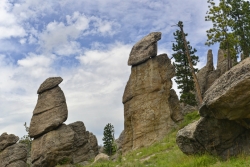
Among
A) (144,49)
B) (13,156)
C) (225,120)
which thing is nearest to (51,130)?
(13,156)

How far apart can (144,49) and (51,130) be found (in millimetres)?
16517

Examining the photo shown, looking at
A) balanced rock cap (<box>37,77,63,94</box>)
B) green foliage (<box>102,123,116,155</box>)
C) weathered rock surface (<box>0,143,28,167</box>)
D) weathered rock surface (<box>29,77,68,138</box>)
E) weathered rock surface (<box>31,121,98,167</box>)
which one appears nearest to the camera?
weathered rock surface (<box>31,121,98,167</box>)

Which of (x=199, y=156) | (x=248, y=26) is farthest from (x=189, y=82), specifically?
(x=199, y=156)

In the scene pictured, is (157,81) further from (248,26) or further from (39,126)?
(248,26)

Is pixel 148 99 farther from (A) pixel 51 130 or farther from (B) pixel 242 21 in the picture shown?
(B) pixel 242 21

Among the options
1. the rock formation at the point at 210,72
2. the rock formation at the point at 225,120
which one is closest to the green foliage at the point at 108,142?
the rock formation at the point at 210,72

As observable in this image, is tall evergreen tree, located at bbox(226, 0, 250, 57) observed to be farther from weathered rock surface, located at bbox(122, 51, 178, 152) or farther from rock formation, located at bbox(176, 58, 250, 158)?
rock formation, located at bbox(176, 58, 250, 158)

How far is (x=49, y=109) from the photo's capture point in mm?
42281

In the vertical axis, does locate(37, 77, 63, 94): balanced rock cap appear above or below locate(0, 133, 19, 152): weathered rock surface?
above

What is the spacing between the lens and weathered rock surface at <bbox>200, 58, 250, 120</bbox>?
1297cm

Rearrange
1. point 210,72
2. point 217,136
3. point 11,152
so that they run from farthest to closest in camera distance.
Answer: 1. point 210,72
2. point 11,152
3. point 217,136

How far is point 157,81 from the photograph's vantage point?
41594 mm

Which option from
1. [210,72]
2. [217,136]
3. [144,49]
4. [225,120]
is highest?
[210,72]

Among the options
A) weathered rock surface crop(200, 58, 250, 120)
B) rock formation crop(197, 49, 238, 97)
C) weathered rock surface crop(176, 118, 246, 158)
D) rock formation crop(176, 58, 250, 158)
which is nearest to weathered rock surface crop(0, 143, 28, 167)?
rock formation crop(176, 58, 250, 158)
